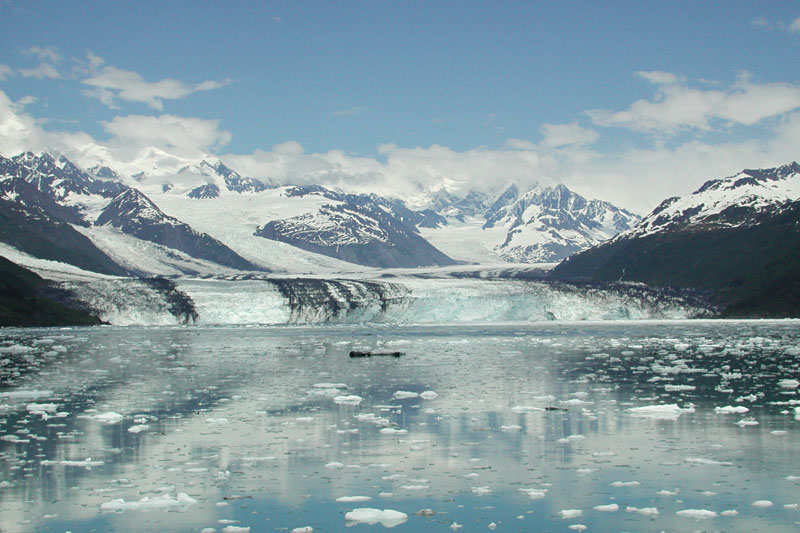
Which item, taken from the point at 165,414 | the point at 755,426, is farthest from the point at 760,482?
the point at 165,414

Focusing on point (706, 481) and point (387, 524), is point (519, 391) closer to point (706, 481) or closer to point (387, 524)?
point (706, 481)

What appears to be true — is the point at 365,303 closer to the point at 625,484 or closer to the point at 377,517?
the point at 625,484

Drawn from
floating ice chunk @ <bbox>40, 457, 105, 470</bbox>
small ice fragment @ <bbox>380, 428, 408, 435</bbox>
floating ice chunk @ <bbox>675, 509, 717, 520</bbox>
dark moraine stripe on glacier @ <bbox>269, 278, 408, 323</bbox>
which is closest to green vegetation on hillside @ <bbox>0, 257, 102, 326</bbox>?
dark moraine stripe on glacier @ <bbox>269, 278, 408, 323</bbox>

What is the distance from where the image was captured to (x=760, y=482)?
14.8m

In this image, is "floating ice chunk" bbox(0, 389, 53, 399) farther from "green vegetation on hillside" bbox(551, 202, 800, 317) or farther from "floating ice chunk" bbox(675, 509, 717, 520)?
"green vegetation on hillside" bbox(551, 202, 800, 317)

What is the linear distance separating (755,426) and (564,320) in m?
92.6

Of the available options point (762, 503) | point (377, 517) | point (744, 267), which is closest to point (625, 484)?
point (762, 503)

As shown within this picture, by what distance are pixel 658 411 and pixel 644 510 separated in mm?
10281

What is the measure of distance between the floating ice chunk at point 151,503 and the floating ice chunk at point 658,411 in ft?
41.3

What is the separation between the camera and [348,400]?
85.9 feet

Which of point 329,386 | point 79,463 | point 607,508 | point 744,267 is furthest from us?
point 744,267

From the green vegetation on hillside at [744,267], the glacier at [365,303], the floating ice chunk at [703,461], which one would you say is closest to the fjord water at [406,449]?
the floating ice chunk at [703,461]

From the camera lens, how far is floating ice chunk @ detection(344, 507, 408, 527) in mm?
12898

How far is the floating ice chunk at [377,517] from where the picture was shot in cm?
1290
